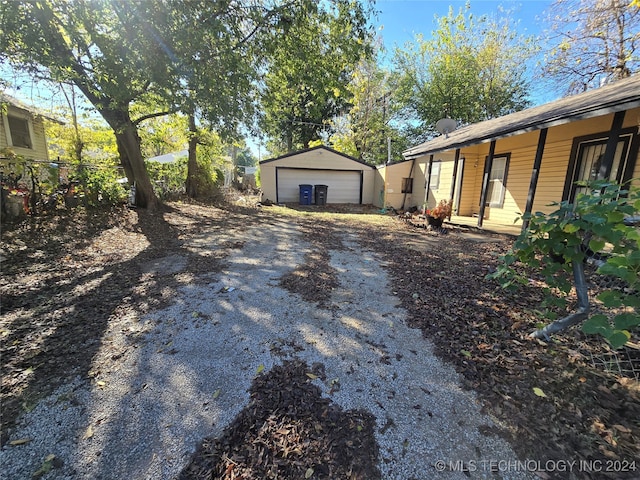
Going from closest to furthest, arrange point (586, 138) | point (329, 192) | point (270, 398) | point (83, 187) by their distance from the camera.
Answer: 1. point (270, 398)
2. point (586, 138)
3. point (83, 187)
4. point (329, 192)

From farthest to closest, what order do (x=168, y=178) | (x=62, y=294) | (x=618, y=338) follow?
1. (x=168, y=178)
2. (x=62, y=294)
3. (x=618, y=338)

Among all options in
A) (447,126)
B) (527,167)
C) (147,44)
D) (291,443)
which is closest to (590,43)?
(447,126)

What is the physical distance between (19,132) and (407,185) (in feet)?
57.2

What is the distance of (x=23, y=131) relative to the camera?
11.9 metres

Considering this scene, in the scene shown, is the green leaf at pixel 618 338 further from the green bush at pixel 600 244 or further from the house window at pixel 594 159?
the house window at pixel 594 159

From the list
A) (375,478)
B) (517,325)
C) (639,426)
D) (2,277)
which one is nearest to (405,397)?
(375,478)

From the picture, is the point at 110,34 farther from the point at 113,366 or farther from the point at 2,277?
the point at 113,366

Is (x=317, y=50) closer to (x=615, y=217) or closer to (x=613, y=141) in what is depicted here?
(x=613, y=141)

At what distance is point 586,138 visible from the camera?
620 centimetres

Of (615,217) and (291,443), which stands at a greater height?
(615,217)

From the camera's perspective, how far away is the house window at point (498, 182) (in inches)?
341

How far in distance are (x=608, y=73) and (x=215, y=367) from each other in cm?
1632

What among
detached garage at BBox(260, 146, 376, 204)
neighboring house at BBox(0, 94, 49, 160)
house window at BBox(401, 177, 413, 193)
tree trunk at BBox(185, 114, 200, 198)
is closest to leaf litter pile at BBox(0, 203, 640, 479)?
tree trunk at BBox(185, 114, 200, 198)

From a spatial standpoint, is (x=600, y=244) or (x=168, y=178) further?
(x=168, y=178)
